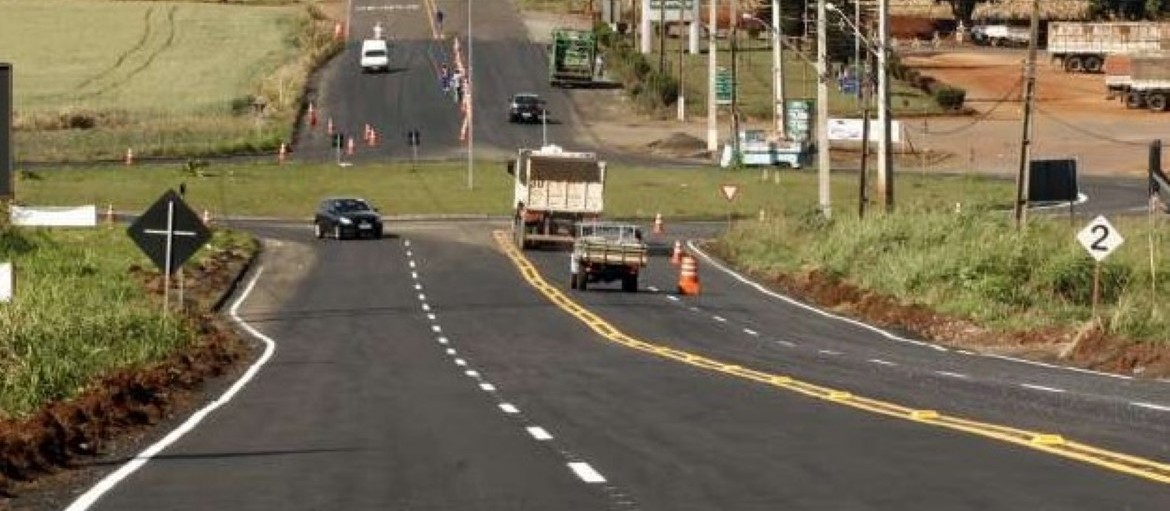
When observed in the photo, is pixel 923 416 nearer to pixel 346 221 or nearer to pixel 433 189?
pixel 346 221

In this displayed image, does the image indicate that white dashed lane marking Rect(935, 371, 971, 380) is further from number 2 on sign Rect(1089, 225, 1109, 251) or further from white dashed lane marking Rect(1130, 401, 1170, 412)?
number 2 on sign Rect(1089, 225, 1109, 251)

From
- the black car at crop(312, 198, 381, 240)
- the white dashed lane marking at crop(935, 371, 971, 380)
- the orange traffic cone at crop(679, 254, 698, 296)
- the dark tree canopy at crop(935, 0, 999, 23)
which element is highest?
the dark tree canopy at crop(935, 0, 999, 23)

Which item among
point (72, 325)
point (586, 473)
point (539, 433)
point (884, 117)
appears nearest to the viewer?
point (586, 473)

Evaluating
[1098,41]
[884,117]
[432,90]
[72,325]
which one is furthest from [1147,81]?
[72,325]

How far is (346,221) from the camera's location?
7175cm

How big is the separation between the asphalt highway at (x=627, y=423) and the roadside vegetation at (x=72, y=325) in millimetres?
1858

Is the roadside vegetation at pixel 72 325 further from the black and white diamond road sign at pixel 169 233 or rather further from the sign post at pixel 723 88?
the sign post at pixel 723 88

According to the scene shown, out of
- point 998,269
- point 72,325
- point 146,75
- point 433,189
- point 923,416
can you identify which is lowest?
point 433,189

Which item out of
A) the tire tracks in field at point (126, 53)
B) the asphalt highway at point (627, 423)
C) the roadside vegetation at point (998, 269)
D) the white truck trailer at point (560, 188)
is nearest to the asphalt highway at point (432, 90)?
the tire tracks in field at point (126, 53)

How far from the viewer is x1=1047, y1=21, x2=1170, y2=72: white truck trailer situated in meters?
132

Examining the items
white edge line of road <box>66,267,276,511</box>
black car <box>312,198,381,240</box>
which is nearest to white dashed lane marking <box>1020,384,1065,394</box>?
white edge line of road <box>66,267,276,511</box>

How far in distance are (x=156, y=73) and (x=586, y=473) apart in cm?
11748

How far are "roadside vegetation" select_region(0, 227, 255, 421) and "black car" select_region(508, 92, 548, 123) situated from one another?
190ft

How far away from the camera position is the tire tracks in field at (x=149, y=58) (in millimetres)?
124188
